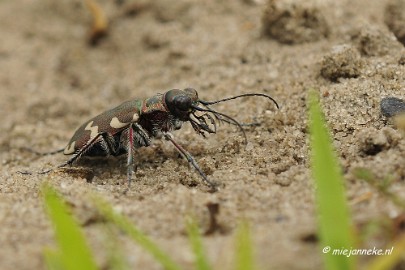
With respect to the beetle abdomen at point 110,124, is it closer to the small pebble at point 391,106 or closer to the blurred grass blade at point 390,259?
the small pebble at point 391,106

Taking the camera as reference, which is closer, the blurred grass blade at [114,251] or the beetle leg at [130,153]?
the blurred grass blade at [114,251]

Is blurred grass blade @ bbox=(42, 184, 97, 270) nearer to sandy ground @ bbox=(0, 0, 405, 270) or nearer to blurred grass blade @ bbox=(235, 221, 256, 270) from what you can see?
sandy ground @ bbox=(0, 0, 405, 270)

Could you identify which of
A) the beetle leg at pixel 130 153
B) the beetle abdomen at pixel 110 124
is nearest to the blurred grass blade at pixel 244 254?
the beetle leg at pixel 130 153

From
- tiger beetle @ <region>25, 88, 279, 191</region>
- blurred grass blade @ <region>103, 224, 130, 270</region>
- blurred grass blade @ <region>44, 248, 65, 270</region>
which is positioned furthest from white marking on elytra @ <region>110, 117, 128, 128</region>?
blurred grass blade @ <region>44, 248, 65, 270</region>

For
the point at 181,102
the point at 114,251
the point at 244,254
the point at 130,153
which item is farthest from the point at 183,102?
the point at 244,254

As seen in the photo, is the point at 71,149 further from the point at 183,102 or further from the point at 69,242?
the point at 69,242

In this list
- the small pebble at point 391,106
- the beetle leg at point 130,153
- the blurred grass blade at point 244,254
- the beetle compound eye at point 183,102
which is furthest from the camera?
the beetle compound eye at point 183,102

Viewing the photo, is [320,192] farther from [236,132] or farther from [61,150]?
[61,150]
